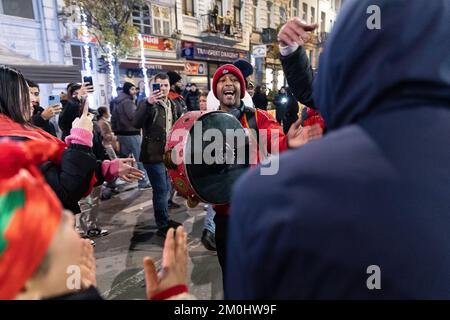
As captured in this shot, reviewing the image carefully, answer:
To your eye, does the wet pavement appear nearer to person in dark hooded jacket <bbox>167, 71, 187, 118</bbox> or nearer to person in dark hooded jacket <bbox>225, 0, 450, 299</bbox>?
person in dark hooded jacket <bbox>167, 71, 187, 118</bbox>

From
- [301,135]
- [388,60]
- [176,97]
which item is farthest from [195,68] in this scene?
[388,60]

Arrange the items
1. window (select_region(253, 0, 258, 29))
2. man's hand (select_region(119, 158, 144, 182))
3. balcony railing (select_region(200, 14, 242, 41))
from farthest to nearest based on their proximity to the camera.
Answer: window (select_region(253, 0, 258, 29))
balcony railing (select_region(200, 14, 242, 41))
man's hand (select_region(119, 158, 144, 182))

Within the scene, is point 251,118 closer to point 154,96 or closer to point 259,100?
point 154,96

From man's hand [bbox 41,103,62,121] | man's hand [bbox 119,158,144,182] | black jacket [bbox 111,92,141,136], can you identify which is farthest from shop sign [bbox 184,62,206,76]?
man's hand [bbox 119,158,144,182]

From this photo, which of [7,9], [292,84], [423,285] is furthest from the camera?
[7,9]

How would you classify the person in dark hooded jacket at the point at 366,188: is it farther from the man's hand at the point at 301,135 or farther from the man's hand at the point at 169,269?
the man's hand at the point at 301,135

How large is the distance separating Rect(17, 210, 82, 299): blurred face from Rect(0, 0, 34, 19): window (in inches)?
539

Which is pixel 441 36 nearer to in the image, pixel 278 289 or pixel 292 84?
pixel 278 289

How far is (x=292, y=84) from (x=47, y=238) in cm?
172

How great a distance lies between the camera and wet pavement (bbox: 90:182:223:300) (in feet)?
9.50

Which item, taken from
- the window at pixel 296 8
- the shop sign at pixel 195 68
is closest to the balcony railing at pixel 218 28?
the shop sign at pixel 195 68

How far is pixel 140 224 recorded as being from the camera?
4316 mm

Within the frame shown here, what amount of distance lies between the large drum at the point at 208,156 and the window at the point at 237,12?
65.4ft
